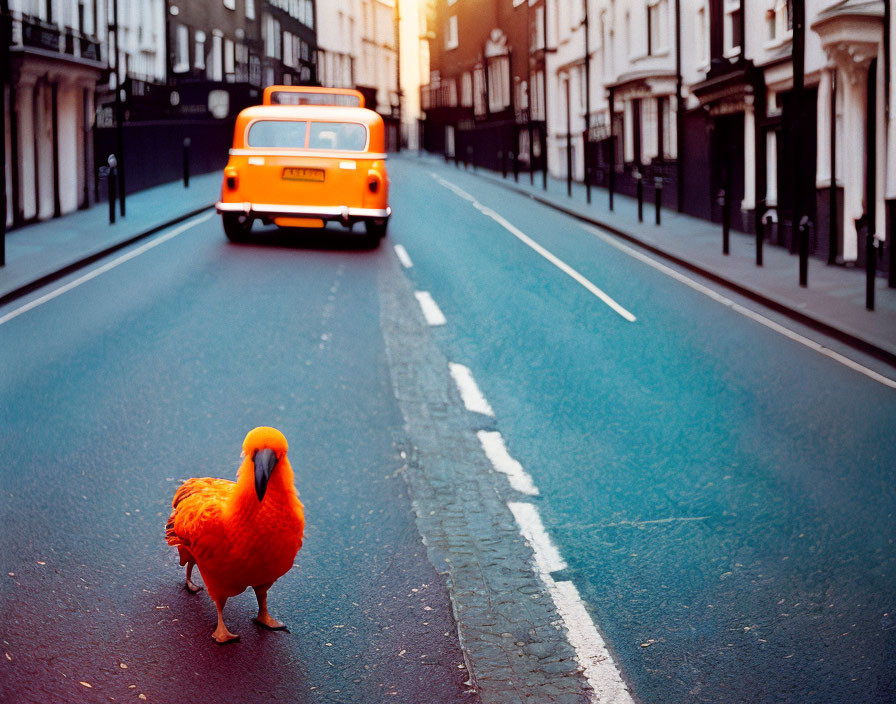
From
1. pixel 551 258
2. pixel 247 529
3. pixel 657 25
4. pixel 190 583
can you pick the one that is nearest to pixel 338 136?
pixel 551 258

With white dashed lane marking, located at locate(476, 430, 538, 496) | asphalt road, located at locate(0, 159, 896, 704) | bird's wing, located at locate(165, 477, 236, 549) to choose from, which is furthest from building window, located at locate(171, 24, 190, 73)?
bird's wing, located at locate(165, 477, 236, 549)

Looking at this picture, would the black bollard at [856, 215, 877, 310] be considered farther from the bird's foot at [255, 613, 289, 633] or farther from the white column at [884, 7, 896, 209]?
the bird's foot at [255, 613, 289, 633]

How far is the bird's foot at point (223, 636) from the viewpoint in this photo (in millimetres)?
4414

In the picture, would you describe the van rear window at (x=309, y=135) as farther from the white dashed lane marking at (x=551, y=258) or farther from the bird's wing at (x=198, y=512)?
the bird's wing at (x=198, y=512)

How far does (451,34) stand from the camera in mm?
80562

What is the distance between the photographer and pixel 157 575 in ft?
17.2

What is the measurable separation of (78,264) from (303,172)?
3743mm

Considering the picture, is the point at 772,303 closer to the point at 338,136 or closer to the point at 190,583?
the point at 338,136

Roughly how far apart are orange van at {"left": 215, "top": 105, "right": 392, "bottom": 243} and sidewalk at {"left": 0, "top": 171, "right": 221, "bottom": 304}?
2.56 meters

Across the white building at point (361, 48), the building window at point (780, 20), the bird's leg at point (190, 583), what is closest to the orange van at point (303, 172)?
the building window at point (780, 20)

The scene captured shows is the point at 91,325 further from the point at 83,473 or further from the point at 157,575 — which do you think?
the point at 157,575

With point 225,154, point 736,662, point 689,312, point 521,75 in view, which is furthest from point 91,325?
point 521,75

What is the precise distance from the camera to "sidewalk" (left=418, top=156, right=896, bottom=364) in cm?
1222

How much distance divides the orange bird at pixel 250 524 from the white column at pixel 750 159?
22.3 meters
